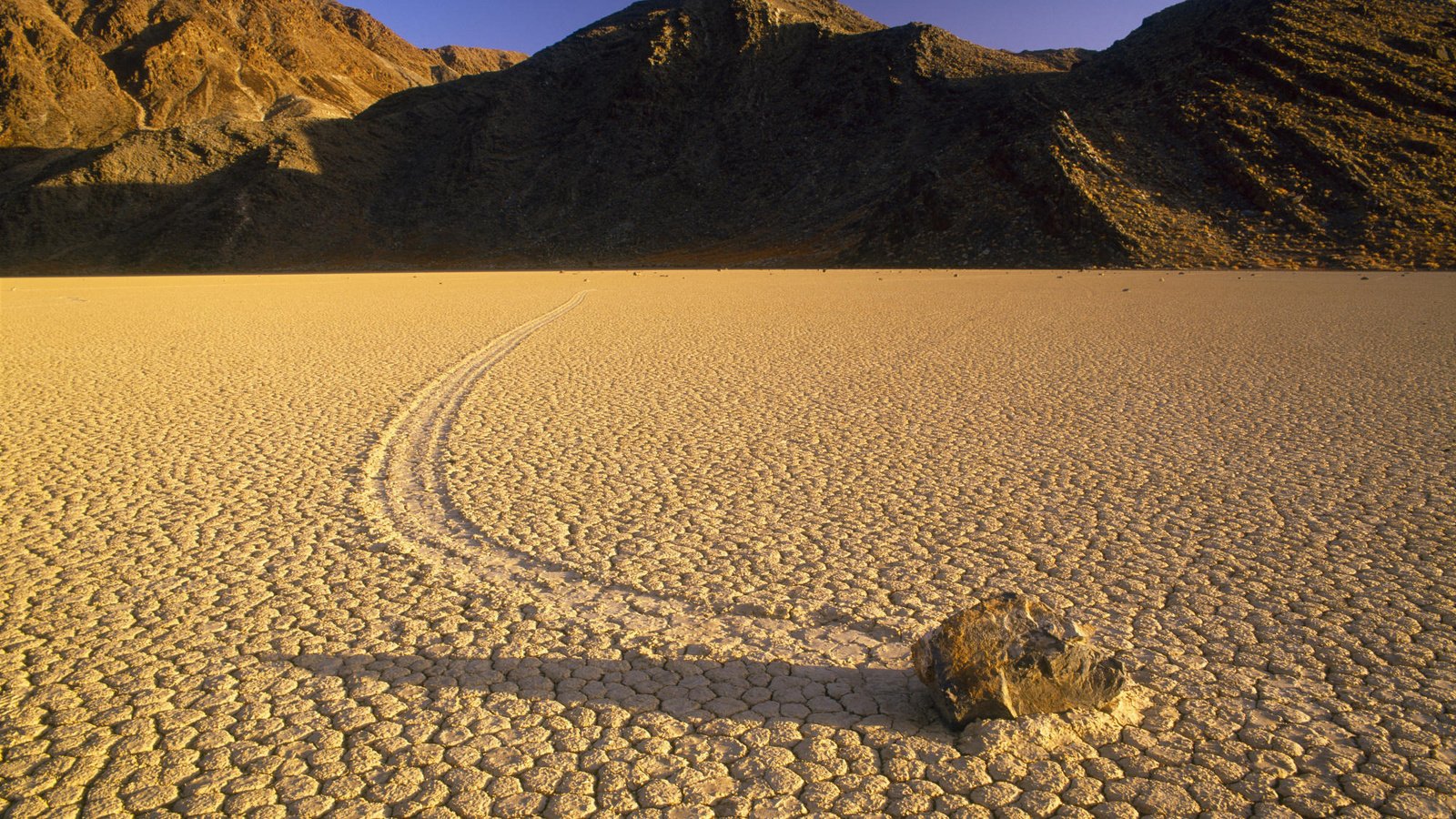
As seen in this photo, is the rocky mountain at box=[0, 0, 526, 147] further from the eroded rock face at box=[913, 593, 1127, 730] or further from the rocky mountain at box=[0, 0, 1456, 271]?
the eroded rock face at box=[913, 593, 1127, 730]

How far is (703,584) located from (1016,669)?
5.18 feet

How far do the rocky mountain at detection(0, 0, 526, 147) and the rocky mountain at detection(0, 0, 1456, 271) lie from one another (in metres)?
8.12

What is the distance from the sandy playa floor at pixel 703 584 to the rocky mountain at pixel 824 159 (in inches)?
1087

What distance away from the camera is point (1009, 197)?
3678 cm

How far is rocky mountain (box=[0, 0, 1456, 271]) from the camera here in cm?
3469

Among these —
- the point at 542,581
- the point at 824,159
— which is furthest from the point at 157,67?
the point at 542,581

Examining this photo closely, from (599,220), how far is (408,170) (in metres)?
15.3

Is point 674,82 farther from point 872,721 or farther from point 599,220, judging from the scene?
point 872,721

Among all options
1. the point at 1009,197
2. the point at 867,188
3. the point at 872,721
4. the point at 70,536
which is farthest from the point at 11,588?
the point at 867,188

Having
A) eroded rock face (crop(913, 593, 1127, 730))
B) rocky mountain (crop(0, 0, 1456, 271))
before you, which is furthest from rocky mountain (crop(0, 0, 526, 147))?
eroded rock face (crop(913, 593, 1127, 730))

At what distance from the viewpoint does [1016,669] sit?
9.55 feet

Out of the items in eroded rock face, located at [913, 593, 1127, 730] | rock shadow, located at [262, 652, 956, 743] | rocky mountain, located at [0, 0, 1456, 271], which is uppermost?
→ rocky mountain, located at [0, 0, 1456, 271]

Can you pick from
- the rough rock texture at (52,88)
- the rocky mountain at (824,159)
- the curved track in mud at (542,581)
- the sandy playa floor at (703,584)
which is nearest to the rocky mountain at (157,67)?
the rough rock texture at (52,88)

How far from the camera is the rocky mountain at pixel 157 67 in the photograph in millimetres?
68750
